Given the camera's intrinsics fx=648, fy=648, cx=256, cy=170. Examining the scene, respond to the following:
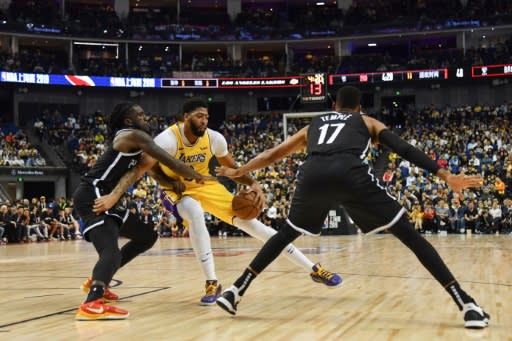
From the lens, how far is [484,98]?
36.0 metres

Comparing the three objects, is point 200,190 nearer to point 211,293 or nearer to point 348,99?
point 211,293

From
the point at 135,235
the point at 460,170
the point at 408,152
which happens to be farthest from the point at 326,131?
the point at 460,170

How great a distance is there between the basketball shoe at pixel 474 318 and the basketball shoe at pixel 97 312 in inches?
94.1

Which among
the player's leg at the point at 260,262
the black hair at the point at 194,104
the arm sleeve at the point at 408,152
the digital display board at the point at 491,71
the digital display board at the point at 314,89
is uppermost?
the digital display board at the point at 491,71

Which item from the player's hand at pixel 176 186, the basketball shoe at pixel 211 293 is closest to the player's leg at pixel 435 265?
the basketball shoe at pixel 211 293

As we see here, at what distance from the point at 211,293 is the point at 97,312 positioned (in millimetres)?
1167

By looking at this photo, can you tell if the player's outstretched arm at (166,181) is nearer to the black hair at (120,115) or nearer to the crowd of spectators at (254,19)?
the black hair at (120,115)

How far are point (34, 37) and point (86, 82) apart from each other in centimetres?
396

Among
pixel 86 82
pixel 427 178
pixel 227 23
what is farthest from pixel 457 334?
pixel 227 23

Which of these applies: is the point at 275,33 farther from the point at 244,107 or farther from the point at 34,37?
the point at 34,37

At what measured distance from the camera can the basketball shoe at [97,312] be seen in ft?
15.3

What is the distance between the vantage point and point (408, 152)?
15.0ft

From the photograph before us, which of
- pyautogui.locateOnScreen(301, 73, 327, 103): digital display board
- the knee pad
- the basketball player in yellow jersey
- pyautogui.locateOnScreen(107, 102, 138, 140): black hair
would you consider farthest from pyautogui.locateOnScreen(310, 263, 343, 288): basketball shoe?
pyautogui.locateOnScreen(301, 73, 327, 103): digital display board

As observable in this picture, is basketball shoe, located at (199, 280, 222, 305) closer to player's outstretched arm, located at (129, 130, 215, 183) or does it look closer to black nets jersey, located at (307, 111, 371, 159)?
player's outstretched arm, located at (129, 130, 215, 183)
